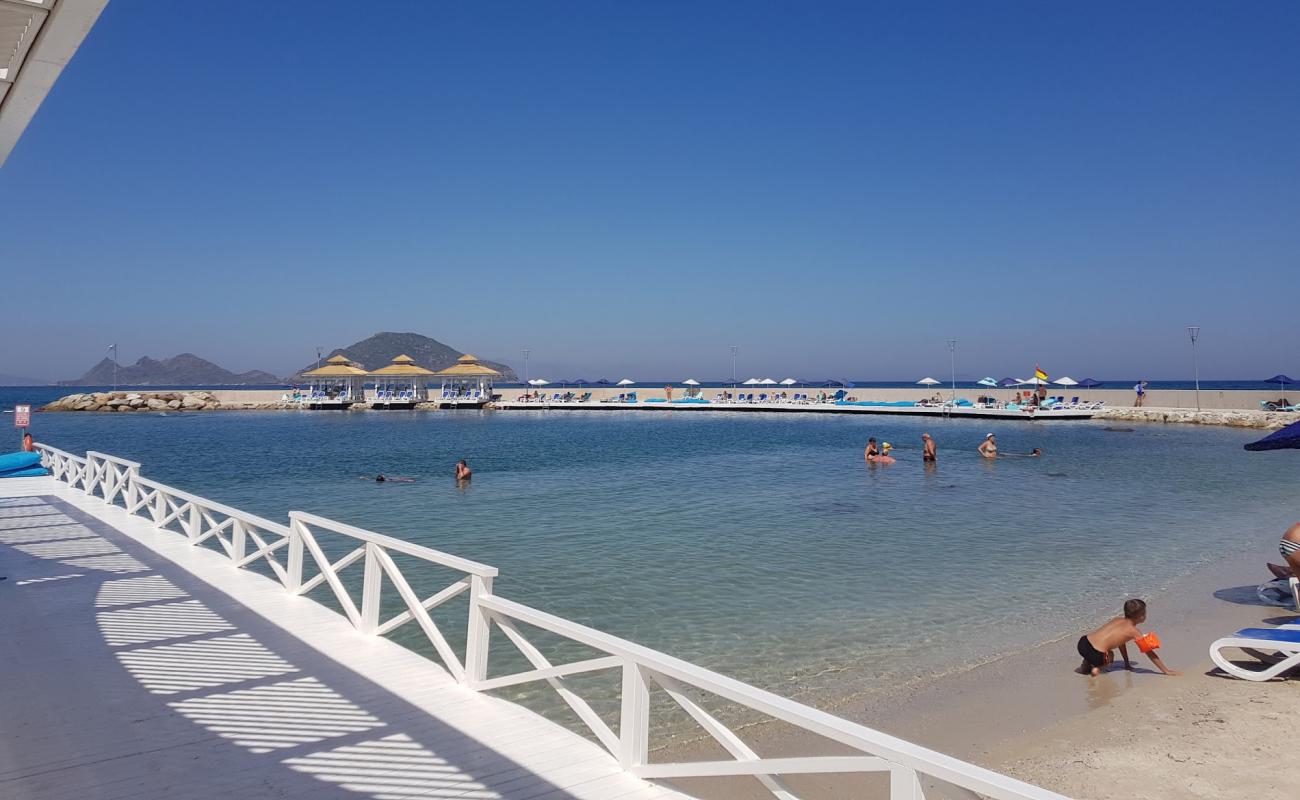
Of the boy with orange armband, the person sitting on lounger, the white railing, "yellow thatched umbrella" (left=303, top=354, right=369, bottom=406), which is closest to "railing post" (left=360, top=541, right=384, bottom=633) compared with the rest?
the white railing

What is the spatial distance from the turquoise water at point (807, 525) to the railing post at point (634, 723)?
365 cm

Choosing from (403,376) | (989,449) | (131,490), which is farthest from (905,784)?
(403,376)

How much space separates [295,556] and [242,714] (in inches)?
114

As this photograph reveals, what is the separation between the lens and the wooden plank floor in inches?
148

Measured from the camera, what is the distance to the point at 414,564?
12.2 meters

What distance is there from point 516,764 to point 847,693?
4054 millimetres

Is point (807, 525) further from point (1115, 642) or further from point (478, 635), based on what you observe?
point (478, 635)

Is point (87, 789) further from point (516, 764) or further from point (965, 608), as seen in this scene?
point (965, 608)

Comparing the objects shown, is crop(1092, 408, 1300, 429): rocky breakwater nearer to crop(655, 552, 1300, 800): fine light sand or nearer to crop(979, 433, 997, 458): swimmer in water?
crop(979, 433, 997, 458): swimmer in water

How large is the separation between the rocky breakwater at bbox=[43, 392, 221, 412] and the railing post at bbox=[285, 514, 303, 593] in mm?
76193

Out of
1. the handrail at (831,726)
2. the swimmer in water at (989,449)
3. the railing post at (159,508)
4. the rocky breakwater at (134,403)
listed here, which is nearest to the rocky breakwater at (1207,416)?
the swimmer in water at (989,449)

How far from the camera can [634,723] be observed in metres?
3.86

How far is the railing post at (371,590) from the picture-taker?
237 inches

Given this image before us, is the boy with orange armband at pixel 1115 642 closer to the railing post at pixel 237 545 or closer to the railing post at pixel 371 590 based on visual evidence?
the railing post at pixel 371 590
